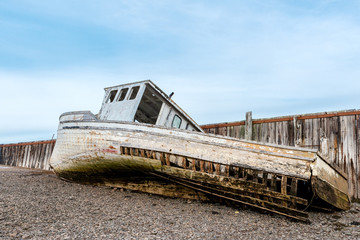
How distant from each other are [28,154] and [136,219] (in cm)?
1685

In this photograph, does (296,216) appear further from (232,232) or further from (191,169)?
(191,169)

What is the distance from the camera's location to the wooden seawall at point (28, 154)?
17719 mm

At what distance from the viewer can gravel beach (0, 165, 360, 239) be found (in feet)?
15.9

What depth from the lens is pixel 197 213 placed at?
6.42 m

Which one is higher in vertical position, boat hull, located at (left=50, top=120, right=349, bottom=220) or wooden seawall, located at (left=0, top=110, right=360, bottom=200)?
wooden seawall, located at (left=0, top=110, right=360, bottom=200)

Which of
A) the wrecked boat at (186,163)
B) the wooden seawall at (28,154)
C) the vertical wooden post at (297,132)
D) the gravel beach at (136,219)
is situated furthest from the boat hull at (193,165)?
the wooden seawall at (28,154)

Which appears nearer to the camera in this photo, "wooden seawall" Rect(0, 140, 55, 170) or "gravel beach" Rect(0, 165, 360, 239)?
"gravel beach" Rect(0, 165, 360, 239)

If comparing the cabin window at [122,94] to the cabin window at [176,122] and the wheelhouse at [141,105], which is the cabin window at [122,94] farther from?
the cabin window at [176,122]

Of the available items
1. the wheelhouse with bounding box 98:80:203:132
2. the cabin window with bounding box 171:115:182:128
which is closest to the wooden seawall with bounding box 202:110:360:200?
the wheelhouse with bounding box 98:80:203:132

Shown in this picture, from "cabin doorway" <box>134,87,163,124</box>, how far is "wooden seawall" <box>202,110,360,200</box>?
3.71 metres

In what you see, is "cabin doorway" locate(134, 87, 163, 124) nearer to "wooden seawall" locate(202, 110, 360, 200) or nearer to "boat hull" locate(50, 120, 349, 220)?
"boat hull" locate(50, 120, 349, 220)

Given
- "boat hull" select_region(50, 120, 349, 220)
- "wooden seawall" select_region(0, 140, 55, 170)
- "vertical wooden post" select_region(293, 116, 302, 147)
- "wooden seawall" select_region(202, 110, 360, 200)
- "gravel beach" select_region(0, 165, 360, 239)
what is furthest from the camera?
"wooden seawall" select_region(0, 140, 55, 170)

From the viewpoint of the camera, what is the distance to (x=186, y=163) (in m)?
7.01

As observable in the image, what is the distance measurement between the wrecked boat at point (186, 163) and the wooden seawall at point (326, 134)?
4.95 ft
